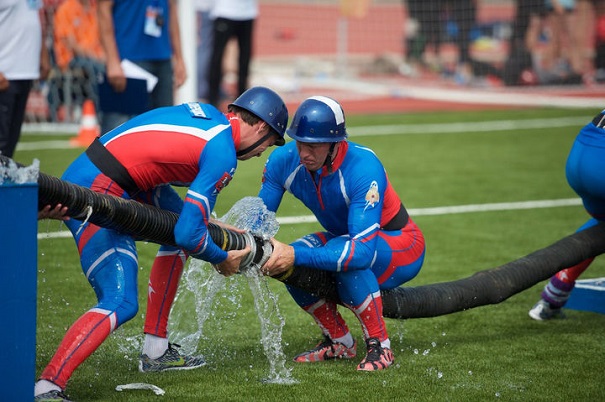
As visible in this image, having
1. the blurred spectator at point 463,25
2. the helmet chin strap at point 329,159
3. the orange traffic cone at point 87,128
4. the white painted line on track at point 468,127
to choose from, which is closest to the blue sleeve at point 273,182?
the helmet chin strap at point 329,159

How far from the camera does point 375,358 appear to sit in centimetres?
495

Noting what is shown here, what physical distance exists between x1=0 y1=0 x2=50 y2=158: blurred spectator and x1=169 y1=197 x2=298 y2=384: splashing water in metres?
1.83

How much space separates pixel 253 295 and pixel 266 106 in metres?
1.37

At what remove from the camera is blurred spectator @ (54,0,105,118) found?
13211mm

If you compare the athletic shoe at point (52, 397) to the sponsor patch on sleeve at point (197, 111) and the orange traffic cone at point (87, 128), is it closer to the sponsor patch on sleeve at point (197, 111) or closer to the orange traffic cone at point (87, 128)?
the sponsor patch on sleeve at point (197, 111)

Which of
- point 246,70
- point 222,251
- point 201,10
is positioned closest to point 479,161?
point 246,70

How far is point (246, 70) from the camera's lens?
1308cm

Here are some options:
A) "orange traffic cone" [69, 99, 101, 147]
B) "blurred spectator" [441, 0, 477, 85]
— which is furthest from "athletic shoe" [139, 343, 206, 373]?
"blurred spectator" [441, 0, 477, 85]

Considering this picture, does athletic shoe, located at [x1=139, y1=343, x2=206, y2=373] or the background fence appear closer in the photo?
athletic shoe, located at [x1=139, y1=343, x2=206, y2=373]

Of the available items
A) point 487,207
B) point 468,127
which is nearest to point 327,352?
point 487,207

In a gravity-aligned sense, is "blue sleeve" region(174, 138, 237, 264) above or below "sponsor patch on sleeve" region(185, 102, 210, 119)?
below

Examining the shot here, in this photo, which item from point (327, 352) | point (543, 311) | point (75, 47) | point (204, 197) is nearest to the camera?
point (204, 197)

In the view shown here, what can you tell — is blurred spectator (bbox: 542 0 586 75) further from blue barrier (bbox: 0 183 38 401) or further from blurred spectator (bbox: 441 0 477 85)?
blue barrier (bbox: 0 183 38 401)

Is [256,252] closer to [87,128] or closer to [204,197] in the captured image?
[204,197]
